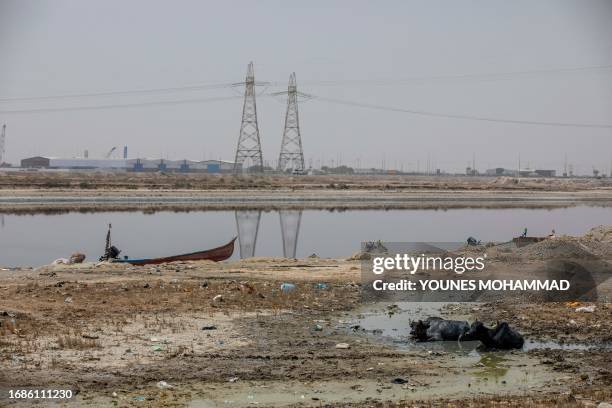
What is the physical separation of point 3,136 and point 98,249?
527ft

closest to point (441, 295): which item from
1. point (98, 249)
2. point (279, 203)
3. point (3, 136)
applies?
point (98, 249)

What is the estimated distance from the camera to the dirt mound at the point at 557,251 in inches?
774

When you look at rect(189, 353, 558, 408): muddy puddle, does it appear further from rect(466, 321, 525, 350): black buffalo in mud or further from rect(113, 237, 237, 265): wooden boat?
rect(113, 237, 237, 265): wooden boat

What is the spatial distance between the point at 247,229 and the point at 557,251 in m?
22.9

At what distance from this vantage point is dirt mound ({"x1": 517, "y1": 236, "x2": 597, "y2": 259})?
64.5 feet

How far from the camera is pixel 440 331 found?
488 inches

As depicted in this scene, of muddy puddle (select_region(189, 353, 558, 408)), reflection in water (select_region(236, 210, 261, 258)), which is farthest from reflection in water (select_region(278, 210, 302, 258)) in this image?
muddy puddle (select_region(189, 353, 558, 408))

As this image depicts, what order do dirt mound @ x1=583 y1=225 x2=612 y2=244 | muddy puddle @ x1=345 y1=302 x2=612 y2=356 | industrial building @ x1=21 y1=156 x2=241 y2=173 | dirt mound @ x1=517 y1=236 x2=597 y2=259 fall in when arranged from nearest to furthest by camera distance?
muddy puddle @ x1=345 y1=302 x2=612 y2=356, dirt mound @ x1=517 y1=236 x2=597 y2=259, dirt mound @ x1=583 y1=225 x2=612 y2=244, industrial building @ x1=21 y1=156 x2=241 y2=173

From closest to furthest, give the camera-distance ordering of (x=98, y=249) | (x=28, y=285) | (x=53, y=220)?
1. (x=28, y=285)
2. (x=98, y=249)
3. (x=53, y=220)

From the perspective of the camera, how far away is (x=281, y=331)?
1268 cm

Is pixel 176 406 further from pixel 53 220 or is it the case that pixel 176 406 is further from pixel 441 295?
pixel 53 220

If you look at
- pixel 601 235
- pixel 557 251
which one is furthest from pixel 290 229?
pixel 557 251

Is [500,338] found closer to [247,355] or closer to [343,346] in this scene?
[343,346]

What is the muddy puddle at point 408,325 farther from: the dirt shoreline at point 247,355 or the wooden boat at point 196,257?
the wooden boat at point 196,257
